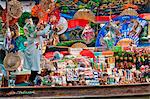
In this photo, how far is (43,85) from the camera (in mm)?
11508

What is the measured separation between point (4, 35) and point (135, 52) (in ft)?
8.58

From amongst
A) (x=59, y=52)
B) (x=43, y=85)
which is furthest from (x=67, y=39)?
(x=43, y=85)

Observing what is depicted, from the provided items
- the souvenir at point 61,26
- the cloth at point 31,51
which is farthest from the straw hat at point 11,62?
the souvenir at point 61,26

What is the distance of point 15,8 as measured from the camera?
11.5m

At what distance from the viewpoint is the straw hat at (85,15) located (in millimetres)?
11664

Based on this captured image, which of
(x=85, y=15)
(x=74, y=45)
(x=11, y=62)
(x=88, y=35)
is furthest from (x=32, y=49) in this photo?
(x=85, y=15)

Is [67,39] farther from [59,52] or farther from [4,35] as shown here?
[4,35]

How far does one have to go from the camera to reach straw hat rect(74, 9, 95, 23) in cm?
1166

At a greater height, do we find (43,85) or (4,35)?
(4,35)

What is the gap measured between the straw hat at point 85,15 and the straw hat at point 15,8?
110 cm

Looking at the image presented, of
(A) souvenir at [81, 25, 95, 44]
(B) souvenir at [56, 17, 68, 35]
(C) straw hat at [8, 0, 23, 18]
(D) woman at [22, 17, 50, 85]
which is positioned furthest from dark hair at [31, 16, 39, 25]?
(A) souvenir at [81, 25, 95, 44]

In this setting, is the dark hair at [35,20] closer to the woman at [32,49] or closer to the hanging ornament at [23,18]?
the woman at [32,49]

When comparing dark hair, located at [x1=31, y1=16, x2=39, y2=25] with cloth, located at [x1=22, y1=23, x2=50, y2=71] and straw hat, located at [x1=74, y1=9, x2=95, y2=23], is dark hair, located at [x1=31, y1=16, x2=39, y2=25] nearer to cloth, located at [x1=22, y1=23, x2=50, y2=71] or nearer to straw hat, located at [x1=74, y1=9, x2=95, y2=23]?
cloth, located at [x1=22, y1=23, x2=50, y2=71]

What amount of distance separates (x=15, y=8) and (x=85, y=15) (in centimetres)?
138
